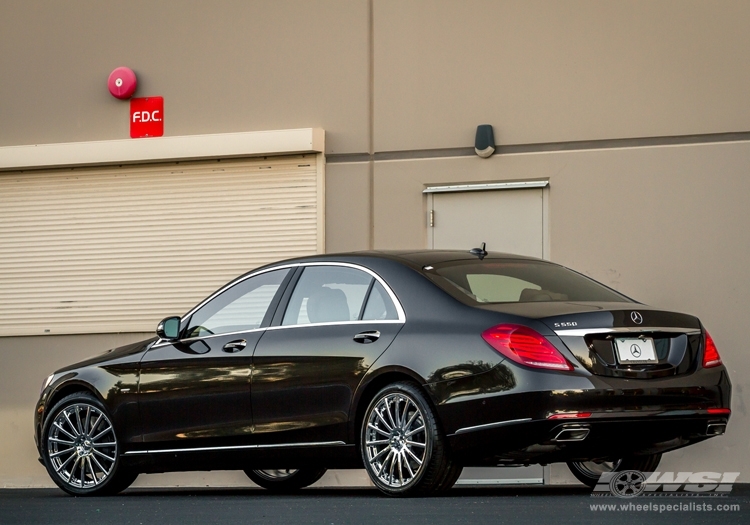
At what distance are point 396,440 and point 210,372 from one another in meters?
1.71

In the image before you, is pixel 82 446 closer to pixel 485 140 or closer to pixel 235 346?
pixel 235 346

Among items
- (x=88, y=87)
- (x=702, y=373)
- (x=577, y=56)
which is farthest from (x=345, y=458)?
(x=88, y=87)

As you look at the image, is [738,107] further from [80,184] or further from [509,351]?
[80,184]

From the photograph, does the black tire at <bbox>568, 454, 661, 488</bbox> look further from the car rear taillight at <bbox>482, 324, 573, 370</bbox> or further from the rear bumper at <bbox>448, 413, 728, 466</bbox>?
the car rear taillight at <bbox>482, 324, 573, 370</bbox>

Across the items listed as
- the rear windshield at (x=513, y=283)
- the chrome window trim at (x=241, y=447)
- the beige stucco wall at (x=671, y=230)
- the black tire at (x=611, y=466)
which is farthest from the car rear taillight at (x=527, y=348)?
the beige stucco wall at (x=671, y=230)

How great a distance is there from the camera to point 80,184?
14.6 meters

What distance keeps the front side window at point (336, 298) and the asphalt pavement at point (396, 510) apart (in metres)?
1.11

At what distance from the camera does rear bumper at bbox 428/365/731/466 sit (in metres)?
6.93

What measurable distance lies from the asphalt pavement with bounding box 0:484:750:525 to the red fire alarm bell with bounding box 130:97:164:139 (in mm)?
6425

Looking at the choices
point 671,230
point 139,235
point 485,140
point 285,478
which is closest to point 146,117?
point 139,235

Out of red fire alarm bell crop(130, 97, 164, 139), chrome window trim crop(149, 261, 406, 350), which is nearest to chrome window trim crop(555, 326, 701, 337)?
chrome window trim crop(149, 261, 406, 350)

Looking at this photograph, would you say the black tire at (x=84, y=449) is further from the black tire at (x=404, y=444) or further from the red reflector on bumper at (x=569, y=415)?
the red reflector on bumper at (x=569, y=415)

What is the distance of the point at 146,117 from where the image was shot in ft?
46.8

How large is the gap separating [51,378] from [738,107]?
662 cm
